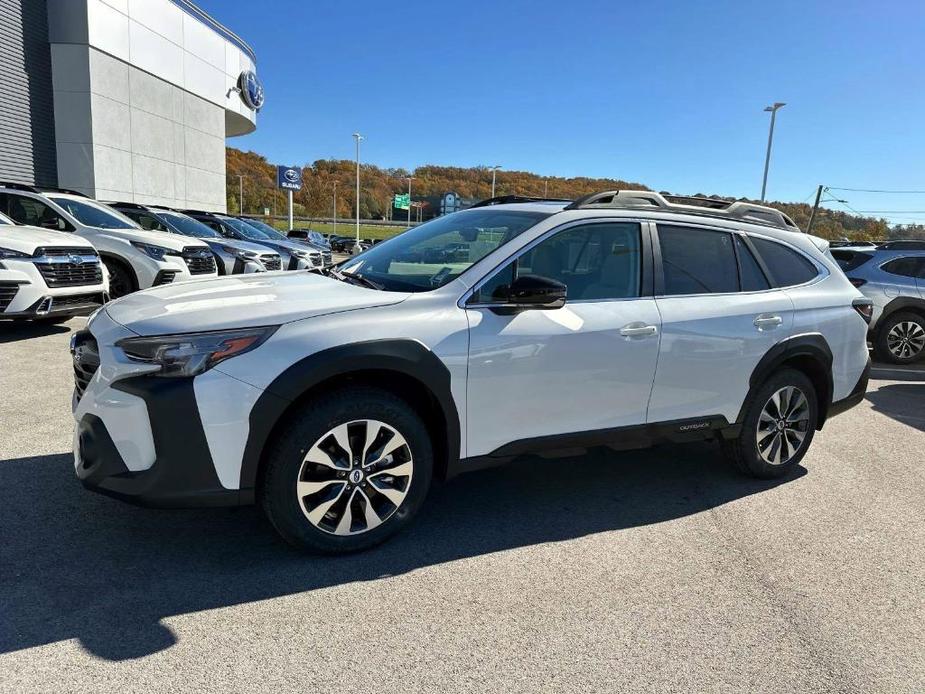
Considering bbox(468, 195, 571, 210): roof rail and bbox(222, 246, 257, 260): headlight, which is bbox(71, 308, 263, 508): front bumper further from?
bbox(222, 246, 257, 260): headlight

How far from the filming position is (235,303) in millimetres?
3121

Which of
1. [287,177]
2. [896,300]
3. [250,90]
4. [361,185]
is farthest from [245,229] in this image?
[361,185]

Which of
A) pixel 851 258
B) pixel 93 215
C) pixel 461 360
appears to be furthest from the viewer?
pixel 93 215

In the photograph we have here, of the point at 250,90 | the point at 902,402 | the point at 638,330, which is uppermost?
the point at 250,90

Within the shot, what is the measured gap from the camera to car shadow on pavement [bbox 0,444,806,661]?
2.66 m

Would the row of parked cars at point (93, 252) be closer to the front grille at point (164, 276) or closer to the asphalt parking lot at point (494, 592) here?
the front grille at point (164, 276)

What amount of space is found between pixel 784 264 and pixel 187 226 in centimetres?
1119

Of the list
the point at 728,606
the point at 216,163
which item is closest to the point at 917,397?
the point at 728,606

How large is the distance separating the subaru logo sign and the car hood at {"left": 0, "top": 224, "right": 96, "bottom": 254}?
23.8 m

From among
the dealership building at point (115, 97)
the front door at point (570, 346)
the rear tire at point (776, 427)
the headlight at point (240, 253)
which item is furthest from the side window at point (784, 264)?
the dealership building at point (115, 97)

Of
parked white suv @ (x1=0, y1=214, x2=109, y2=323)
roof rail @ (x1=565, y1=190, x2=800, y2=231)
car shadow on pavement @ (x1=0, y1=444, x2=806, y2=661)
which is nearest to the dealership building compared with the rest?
parked white suv @ (x1=0, y1=214, x2=109, y2=323)

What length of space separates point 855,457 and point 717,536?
7.13ft

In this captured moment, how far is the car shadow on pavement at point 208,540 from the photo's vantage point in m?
2.66

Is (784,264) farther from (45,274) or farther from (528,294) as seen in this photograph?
(45,274)
